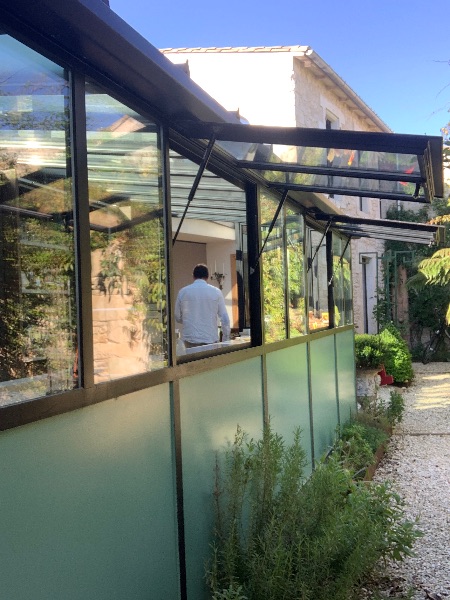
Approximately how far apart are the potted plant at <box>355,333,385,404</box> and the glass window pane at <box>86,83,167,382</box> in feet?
26.4

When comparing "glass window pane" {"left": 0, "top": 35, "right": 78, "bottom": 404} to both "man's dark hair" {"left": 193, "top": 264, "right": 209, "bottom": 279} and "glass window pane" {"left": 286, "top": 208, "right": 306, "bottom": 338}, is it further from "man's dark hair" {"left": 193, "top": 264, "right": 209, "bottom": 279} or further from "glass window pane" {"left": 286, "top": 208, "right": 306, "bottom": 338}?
"glass window pane" {"left": 286, "top": 208, "right": 306, "bottom": 338}

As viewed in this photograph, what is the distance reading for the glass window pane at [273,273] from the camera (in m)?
5.06

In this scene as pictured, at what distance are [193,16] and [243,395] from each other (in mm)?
11746

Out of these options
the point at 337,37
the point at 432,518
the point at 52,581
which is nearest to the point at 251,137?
the point at 52,581

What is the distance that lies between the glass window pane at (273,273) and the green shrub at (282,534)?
1510mm

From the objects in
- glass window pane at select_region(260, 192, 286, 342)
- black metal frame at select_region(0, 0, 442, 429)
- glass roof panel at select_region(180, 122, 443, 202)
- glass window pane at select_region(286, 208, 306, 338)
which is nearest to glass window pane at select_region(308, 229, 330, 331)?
glass window pane at select_region(286, 208, 306, 338)

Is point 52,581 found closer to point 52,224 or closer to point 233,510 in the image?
point 52,224

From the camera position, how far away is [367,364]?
11.2 metres

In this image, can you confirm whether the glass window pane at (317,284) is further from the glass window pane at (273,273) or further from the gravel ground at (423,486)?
the gravel ground at (423,486)

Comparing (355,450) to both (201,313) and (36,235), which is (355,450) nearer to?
(201,313)

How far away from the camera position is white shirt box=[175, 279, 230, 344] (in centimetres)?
514

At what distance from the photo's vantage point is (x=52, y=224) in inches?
92.0

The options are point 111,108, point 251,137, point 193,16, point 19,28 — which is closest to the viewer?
point 19,28

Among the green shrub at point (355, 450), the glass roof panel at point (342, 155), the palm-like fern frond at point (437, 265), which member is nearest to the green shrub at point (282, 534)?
the glass roof panel at point (342, 155)
